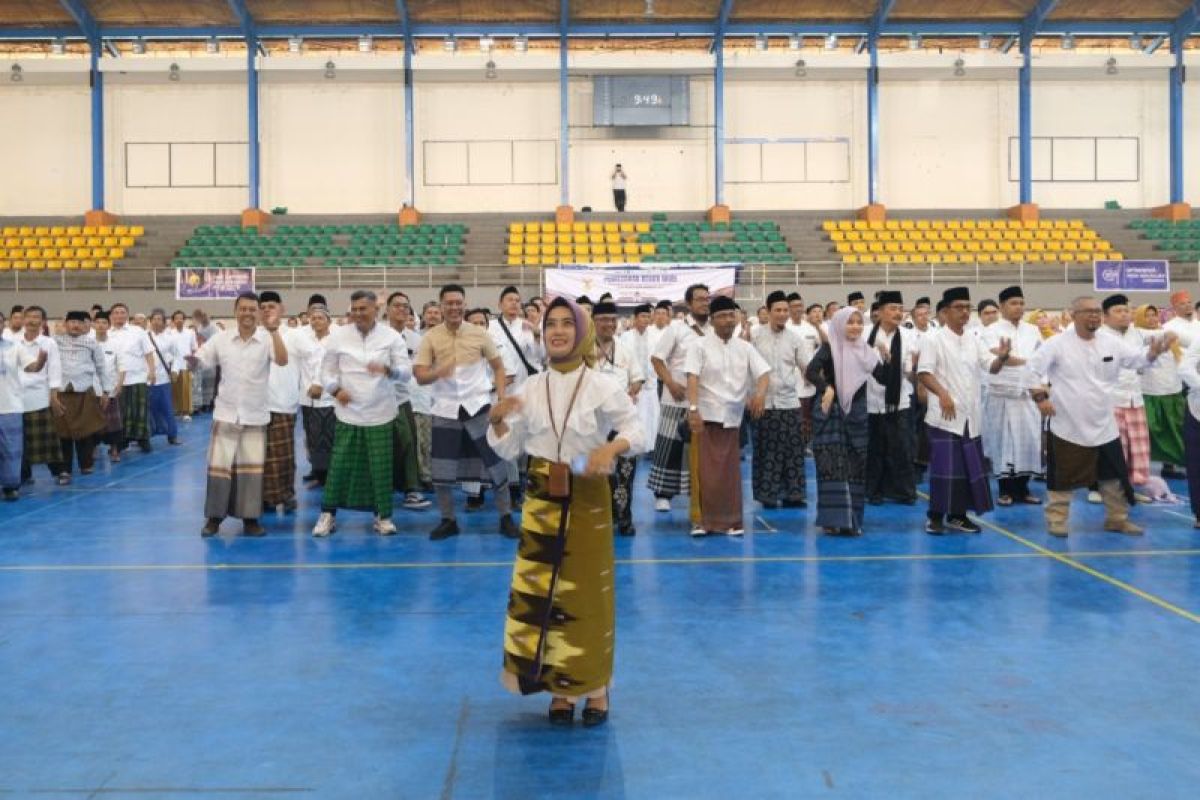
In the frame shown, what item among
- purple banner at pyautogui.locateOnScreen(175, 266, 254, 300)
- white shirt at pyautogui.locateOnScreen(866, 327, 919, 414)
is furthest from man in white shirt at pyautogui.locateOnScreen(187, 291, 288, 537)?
purple banner at pyautogui.locateOnScreen(175, 266, 254, 300)

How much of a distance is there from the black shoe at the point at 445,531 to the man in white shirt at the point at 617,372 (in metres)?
1.02

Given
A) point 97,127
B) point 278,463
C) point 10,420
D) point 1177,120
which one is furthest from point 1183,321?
point 97,127

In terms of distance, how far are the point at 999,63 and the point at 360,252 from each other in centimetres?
1447

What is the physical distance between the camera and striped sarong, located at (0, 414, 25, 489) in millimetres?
7734

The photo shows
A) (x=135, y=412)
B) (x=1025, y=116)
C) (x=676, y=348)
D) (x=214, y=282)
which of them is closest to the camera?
(x=676, y=348)

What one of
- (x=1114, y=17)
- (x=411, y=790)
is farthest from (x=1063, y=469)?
(x=1114, y=17)

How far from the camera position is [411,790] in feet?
8.95

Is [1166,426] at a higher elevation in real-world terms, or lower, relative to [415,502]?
higher

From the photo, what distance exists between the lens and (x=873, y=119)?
22.6m

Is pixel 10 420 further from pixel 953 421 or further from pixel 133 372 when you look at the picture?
pixel 953 421

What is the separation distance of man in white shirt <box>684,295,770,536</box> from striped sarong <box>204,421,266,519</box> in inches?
108

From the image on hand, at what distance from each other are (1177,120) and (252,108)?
2039 cm

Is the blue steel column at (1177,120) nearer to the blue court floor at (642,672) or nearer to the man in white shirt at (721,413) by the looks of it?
the blue court floor at (642,672)

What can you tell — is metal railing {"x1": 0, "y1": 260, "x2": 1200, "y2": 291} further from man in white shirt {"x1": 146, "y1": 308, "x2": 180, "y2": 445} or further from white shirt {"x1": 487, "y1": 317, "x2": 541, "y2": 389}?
white shirt {"x1": 487, "y1": 317, "x2": 541, "y2": 389}
